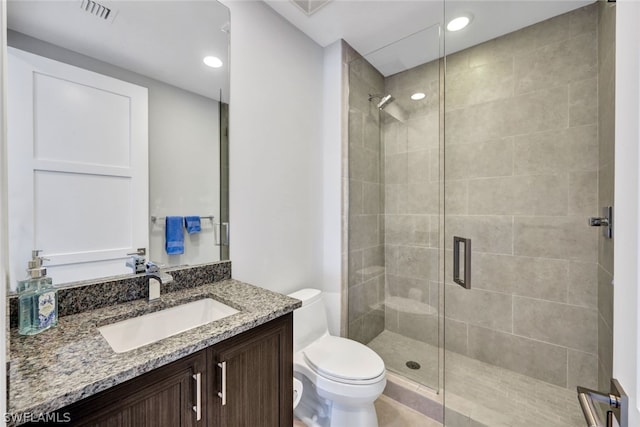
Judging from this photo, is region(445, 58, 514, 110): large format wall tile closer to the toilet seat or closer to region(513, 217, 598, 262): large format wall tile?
region(513, 217, 598, 262): large format wall tile

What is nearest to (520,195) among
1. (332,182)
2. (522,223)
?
(522,223)

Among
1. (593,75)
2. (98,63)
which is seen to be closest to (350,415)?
(98,63)

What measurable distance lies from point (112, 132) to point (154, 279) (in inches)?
24.7

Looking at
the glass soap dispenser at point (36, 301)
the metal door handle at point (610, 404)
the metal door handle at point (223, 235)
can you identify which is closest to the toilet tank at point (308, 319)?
the metal door handle at point (223, 235)

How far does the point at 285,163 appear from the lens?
1752 millimetres

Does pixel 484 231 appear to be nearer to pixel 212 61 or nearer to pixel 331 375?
pixel 331 375

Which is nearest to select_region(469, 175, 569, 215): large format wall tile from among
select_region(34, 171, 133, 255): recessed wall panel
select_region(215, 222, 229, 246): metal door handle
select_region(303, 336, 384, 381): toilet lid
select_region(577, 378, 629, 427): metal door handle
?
select_region(303, 336, 384, 381): toilet lid

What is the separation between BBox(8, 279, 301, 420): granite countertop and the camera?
575mm

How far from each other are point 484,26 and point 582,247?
1.62m

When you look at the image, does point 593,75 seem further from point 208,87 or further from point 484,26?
point 208,87

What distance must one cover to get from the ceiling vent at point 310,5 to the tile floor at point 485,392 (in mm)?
2402

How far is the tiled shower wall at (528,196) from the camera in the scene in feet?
5.57

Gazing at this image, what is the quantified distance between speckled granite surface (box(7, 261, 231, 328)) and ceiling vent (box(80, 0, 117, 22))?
3.47 feet

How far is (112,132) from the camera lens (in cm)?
108
